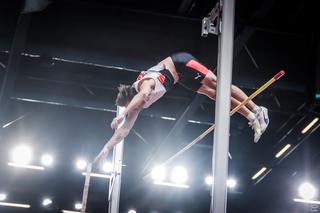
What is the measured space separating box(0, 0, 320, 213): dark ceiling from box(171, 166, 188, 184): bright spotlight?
0.19 metres

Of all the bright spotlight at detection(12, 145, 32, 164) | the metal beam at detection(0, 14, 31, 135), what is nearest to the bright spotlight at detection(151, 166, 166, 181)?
the bright spotlight at detection(12, 145, 32, 164)

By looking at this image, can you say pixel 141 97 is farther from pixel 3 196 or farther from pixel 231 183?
pixel 3 196

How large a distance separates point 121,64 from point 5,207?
5.15 meters

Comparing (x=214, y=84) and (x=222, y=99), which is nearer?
(x=222, y=99)

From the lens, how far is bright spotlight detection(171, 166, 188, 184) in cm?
1077

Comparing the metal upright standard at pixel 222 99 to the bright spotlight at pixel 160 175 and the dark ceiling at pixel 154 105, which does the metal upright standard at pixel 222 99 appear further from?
the bright spotlight at pixel 160 175

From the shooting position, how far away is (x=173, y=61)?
4.80 metres

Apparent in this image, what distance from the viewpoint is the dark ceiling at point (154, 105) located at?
7.25 meters

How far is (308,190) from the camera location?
10766 mm

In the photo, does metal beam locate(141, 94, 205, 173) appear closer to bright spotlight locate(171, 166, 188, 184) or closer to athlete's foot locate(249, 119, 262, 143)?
bright spotlight locate(171, 166, 188, 184)

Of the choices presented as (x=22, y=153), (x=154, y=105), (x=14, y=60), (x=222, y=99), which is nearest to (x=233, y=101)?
(x=222, y=99)

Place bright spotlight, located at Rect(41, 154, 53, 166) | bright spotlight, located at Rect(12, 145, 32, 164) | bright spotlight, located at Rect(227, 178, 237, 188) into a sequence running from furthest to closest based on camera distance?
bright spotlight, located at Rect(227, 178, 237, 188), bright spotlight, located at Rect(41, 154, 53, 166), bright spotlight, located at Rect(12, 145, 32, 164)

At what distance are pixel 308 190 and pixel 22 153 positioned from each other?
5.37 meters

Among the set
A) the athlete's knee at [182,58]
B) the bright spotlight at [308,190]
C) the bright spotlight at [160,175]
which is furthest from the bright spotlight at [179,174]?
the athlete's knee at [182,58]
